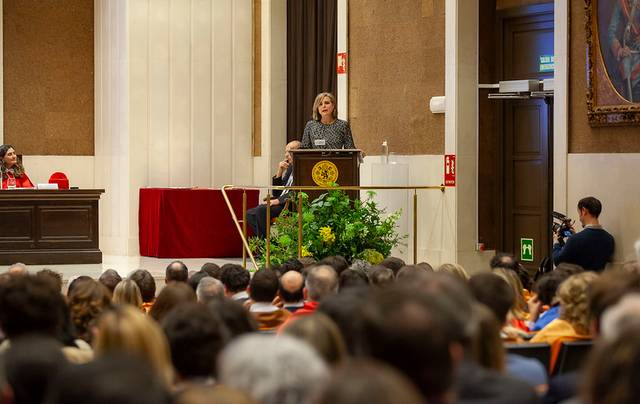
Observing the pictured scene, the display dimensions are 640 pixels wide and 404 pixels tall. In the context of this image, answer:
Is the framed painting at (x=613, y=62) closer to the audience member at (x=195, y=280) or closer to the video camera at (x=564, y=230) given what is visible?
the video camera at (x=564, y=230)

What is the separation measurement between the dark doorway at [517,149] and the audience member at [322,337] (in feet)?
35.3

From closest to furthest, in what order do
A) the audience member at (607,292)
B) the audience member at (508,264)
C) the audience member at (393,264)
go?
the audience member at (607,292)
the audience member at (393,264)
the audience member at (508,264)

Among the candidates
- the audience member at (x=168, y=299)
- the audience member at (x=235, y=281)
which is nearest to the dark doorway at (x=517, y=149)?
the audience member at (x=235, y=281)

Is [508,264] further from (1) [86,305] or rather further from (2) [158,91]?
(2) [158,91]

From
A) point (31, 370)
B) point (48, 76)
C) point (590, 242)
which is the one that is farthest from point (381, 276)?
point (48, 76)

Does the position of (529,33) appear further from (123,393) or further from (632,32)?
(123,393)

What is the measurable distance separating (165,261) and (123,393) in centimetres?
1367

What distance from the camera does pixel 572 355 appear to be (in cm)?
521

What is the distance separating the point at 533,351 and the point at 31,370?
2552 mm

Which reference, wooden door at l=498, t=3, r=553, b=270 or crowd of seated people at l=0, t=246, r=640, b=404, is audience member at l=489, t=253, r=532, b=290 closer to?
crowd of seated people at l=0, t=246, r=640, b=404

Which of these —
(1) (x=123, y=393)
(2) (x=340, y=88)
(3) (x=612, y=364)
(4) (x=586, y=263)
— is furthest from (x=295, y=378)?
(2) (x=340, y=88)

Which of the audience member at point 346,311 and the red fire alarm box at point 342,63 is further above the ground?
the red fire alarm box at point 342,63

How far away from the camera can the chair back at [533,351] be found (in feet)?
16.7

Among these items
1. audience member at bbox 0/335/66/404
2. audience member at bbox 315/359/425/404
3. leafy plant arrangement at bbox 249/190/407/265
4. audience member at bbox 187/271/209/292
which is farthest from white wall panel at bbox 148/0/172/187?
audience member at bbox 315/359/425/404
